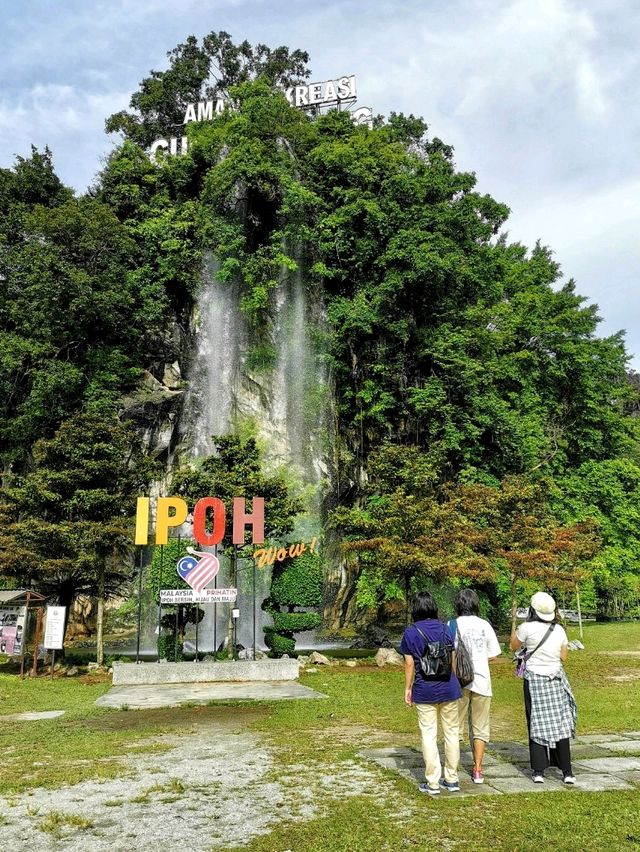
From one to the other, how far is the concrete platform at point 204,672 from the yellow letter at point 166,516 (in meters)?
3.05

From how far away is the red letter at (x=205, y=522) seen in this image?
16859mm

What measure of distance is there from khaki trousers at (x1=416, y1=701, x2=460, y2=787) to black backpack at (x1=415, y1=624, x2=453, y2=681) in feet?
0.86

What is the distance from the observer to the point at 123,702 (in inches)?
512

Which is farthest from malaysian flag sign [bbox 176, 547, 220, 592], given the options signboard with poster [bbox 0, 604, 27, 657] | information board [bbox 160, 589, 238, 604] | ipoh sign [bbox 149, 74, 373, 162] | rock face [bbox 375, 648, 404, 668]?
→ ipoh sign [bbox 149, 74, 373, 162]

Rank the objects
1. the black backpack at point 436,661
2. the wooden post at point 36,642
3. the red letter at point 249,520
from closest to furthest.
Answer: the black backpack at point 436,661 → the red letter at point 249,520 → the wooden post at point 36,642

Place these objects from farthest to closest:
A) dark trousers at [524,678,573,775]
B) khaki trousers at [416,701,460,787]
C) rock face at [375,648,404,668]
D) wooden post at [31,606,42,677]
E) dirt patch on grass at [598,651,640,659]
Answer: dirt patch on grass at [598,651,640,659] < rock face at [375,648,404,668] < wooden post at [31,606,42,677] < dark trousers at [524,678,573,775] < khaki trousers at [416,701,460,787]

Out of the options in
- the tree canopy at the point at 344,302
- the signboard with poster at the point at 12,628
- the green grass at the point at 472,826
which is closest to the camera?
the green grass at the point at 472,826

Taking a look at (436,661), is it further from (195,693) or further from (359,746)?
(195,693)

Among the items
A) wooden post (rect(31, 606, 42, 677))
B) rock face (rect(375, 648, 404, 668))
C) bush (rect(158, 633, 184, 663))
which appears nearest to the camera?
bush (rect(158, 633, 184, 663))

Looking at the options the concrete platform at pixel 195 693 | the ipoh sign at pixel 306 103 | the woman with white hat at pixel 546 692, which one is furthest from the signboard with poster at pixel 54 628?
the ipoh sign at pixel 306 103

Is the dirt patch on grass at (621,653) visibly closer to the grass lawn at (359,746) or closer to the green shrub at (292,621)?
the grass lawn at (359,746)

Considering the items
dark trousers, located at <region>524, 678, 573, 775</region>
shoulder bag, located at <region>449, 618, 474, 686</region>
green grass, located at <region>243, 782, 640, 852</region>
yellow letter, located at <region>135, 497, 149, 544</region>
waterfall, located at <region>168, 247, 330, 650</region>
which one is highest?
waterfall, located at <region>168, 247, 330, 650</region>

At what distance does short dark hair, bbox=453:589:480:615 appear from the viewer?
684cm

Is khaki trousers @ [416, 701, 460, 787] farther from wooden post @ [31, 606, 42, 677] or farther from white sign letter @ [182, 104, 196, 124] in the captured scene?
white sign letter @ [182, 104, 196, 124]
